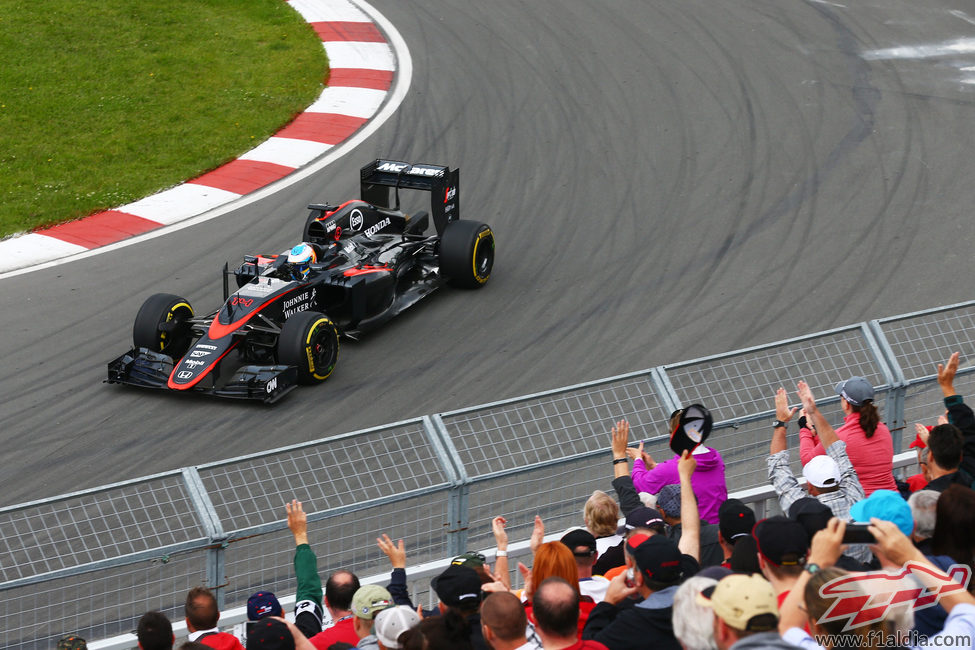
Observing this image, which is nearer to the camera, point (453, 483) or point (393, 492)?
point (453, 483)

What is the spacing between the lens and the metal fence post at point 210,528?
Answer: 20.2 feet

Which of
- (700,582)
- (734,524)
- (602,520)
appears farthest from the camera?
(602,520)

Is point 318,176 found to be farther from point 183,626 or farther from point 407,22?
point 183,626

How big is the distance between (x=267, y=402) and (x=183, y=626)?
476cm

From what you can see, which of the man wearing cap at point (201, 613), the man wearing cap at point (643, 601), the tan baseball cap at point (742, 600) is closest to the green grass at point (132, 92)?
the man wearing cap at point (201, 613)

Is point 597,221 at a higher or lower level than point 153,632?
lower

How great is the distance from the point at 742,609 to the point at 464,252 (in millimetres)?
9209

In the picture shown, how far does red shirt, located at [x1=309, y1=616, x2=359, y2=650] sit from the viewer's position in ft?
16.8

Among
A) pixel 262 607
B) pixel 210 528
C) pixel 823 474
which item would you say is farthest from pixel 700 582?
pixel 210 528

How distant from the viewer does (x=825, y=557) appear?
4309 mm

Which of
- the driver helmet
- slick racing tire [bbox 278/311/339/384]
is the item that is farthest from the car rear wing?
slick racing tire [bbox 278/311/339/384]

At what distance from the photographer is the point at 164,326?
11.3 metres

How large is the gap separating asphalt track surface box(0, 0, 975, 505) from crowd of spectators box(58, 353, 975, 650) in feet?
15.8

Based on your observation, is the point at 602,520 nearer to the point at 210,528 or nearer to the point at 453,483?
the point at 453,483
